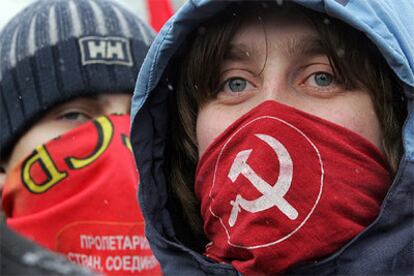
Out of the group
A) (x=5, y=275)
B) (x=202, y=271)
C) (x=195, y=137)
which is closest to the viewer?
(x=5, y=275)

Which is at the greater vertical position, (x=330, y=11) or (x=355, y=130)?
(x=330, y=11)

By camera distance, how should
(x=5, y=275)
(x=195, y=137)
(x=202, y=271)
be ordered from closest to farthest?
(x=5, y=275) < (x=202, y=271) < (x=195, y=137)

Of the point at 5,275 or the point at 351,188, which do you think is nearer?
the point at 5,275

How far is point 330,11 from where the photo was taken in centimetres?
194

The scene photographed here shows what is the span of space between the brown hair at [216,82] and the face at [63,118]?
0.80 meters

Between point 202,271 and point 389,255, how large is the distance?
0.52 meters

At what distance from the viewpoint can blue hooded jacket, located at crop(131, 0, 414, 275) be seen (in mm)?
1897

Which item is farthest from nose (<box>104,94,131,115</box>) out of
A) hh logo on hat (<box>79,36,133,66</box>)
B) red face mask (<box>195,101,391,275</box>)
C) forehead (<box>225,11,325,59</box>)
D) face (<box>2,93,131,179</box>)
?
red face mask (<box>195,101,391,275</box>)

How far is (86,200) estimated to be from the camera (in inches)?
114

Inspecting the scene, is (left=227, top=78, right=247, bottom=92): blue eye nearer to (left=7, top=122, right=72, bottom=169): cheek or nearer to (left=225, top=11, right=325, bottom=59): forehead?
(left=225, top=11, right=325, bottom=59): forehead

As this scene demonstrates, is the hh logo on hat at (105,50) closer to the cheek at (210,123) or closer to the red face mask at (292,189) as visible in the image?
the cheek at (210,123)

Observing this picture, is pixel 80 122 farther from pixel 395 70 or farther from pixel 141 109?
pixel 395 70

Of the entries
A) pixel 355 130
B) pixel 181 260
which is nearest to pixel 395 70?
pixel 355 130

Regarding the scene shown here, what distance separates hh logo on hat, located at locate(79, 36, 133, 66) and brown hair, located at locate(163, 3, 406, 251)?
0.91m
